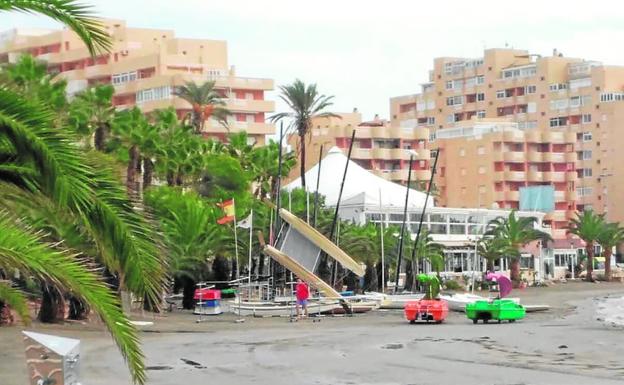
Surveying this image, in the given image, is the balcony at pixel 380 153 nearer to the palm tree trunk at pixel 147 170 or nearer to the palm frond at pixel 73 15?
the palm tree trunk at pixel 147 170

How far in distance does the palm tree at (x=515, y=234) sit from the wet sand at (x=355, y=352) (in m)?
39.4

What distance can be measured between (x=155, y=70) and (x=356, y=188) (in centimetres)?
4231

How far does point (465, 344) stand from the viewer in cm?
3381

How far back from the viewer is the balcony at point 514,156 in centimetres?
13619

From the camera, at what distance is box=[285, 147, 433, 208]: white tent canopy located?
82.4m

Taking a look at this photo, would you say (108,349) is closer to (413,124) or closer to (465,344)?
(465,344)

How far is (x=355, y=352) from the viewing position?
3147 cm

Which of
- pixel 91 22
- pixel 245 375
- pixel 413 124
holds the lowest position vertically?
pixel 245 375

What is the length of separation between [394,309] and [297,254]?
16.2 ft

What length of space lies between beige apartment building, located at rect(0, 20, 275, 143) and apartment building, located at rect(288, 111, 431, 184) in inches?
369

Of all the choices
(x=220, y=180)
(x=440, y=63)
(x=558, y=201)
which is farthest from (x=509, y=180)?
(x=220, y=180)

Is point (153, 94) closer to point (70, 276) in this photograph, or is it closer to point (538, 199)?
point (538, 199)

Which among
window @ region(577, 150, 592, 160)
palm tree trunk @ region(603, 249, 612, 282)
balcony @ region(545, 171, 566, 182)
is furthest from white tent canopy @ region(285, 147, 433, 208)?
window @ region(577, 150, 592, 160)

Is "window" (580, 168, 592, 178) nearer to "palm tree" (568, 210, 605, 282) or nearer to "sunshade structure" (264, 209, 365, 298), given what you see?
"palm tree" (568, 210, 605, 282)
